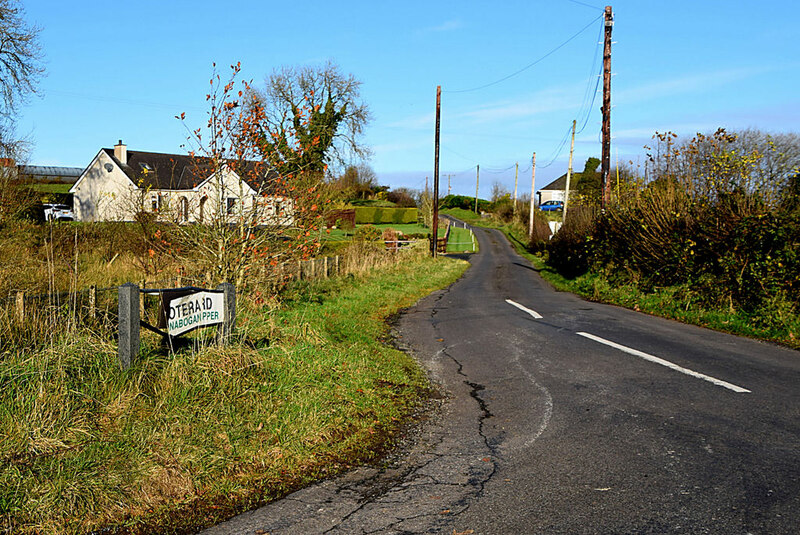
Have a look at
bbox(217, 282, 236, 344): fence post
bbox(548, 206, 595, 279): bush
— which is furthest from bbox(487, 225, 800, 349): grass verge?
bbox(217, 282, 236, 344): fence post

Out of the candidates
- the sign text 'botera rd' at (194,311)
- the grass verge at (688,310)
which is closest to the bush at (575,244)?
the grass verge at (688,310)

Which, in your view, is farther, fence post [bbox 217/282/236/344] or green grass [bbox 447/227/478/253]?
green grass [bbox 447/227/478/253]

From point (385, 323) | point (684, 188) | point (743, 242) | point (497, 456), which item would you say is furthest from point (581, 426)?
point (684, 188)

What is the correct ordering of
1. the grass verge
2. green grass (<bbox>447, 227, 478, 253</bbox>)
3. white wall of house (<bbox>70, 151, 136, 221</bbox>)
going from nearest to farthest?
the grass verge, white wall of house (<bbox>70, 151, 136, 221</bbox>), green grass (<bbox>447, 227, 478, 253</bbox>)

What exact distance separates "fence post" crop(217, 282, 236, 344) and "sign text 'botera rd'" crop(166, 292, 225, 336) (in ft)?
0.18

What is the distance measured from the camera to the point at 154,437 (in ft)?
16.0

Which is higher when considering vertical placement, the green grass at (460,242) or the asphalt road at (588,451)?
the green grass at (460,242)

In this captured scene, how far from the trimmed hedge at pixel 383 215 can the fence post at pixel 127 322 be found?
6795 centimetres

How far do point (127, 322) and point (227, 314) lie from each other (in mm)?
1288

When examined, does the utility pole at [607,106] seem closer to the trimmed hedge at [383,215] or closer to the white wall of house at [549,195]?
the trimmed hedge at [383,215]

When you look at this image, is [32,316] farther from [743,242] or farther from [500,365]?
[743,242]

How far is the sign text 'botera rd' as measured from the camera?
249 inches

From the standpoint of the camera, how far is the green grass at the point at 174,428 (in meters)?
4.05

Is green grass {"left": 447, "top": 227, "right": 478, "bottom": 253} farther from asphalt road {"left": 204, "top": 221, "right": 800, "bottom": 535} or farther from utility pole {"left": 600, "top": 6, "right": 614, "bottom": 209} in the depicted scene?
asphalt road {"left": 204, "top": 221, "right": 800, "bottom": 535}
